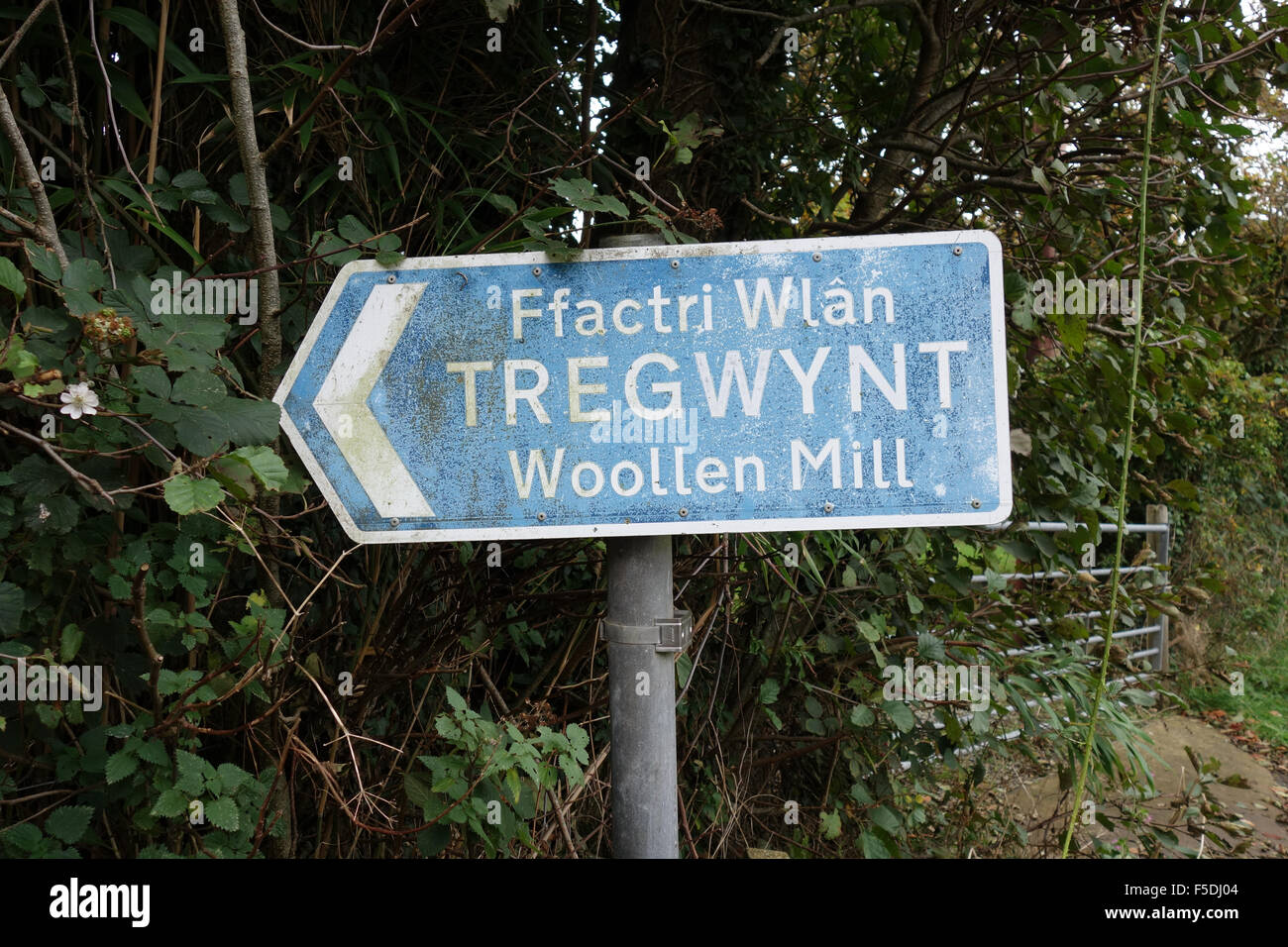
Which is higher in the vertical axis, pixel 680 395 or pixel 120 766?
pixel 680 395

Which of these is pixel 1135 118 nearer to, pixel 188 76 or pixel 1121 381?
pixel 1121 381

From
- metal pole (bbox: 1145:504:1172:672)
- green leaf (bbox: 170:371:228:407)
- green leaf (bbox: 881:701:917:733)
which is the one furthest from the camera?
metal pole (bbox: 1145:504:1172:672)

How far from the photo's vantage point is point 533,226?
130 centimetres

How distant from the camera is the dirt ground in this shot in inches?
113

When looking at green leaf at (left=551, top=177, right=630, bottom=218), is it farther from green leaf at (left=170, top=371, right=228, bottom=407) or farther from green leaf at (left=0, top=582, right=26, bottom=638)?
green leaf at (left=0, top=582, right=26, bottom=638)

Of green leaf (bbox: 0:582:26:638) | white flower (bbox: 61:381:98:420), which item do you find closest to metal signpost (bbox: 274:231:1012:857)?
white flower (bbox: 61:381:98:420)

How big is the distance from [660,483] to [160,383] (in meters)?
0.72

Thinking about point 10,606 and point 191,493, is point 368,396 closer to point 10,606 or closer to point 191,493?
point 191,493

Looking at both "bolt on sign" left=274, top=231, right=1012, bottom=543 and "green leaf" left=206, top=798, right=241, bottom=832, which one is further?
"green leaf" left=206, top=798, right=241, bottom=832

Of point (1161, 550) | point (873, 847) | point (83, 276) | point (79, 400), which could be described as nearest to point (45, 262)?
point (83, 276)

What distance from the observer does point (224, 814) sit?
1286 millimetres

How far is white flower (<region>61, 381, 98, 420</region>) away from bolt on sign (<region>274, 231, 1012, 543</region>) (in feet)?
0.90

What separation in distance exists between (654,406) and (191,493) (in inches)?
23.8

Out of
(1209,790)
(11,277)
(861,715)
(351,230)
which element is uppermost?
(351,230)
